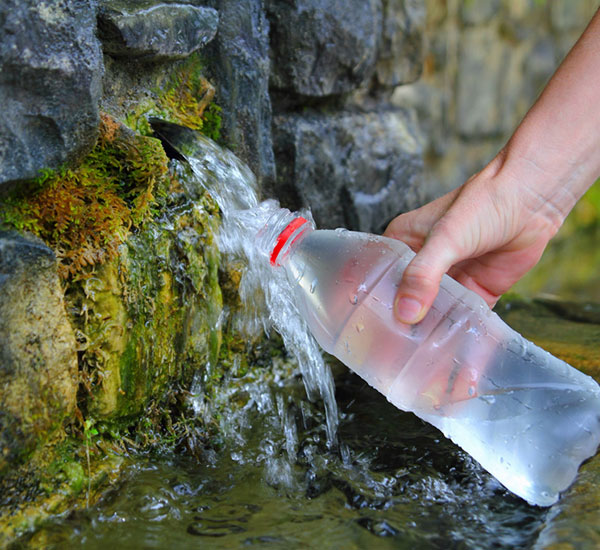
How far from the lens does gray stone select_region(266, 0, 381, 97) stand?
237 cm

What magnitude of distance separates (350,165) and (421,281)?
4.10 feet

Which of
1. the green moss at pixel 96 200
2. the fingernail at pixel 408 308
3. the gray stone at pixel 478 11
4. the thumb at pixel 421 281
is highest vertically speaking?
the gray stone at pixel 478 11

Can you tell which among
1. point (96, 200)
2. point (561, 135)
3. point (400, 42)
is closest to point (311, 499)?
point (96, 200)

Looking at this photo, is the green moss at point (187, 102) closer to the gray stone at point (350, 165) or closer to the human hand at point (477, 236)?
the gray stone at point (350, 165)

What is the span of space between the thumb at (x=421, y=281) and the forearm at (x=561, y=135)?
1.29 feet

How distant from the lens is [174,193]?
190cm

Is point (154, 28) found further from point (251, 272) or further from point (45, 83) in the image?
point (251, 272)

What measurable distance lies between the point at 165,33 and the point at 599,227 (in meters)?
4.13

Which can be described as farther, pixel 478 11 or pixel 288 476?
pixel 478 11

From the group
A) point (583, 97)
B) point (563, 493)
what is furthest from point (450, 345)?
point (583, 97)

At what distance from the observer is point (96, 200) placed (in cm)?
170

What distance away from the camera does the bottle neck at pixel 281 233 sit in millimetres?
1635

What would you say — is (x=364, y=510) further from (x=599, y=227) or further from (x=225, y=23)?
(x=599, y=227)

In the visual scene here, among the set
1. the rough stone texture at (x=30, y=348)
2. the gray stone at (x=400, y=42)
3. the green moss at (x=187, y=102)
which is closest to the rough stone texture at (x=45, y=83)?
the rough stone texture at (x=30, y=348)
